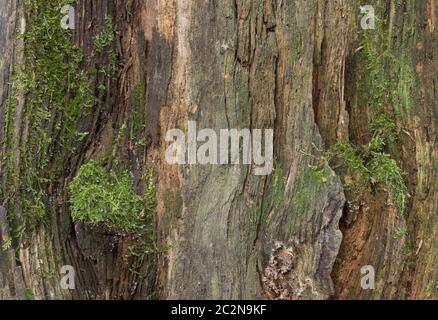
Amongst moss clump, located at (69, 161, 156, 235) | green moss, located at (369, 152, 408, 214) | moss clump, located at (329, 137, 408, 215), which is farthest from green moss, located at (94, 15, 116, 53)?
green moss, located at (369, 152, 408, 214)

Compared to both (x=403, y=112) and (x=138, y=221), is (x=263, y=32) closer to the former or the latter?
(x=403, y=112)

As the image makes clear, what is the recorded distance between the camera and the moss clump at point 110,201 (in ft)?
11.9

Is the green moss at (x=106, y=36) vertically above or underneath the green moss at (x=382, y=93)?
above

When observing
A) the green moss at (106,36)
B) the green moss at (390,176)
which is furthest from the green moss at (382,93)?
the green moss at (106,36)

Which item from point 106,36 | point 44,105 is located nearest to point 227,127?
point 106,36

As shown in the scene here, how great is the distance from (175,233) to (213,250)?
0.23 metres

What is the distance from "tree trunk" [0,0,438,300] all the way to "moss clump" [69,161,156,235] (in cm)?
5

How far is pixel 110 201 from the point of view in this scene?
3619 millimetres

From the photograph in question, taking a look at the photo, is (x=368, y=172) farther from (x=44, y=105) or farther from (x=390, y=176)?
(x=44, y=105)

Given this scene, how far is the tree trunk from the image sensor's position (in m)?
3.61

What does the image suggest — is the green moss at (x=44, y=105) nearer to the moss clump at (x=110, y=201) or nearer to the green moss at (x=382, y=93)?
the moss clump at (x=110, y=201)

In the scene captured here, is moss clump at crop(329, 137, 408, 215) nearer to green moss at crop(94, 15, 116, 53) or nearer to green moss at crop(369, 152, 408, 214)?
green moss at crop(369, 152, 408, 214)

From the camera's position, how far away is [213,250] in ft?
11.8

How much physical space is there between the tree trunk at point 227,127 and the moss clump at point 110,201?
48mm
